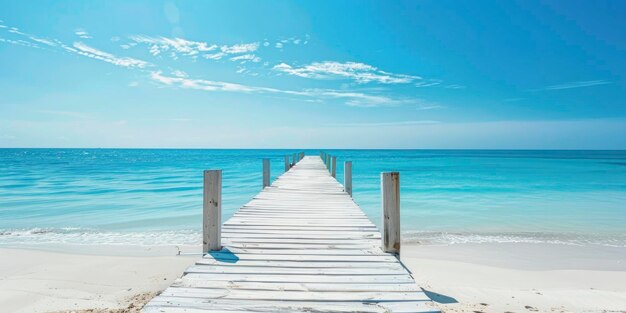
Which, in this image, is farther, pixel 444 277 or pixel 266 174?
pixel 266 174

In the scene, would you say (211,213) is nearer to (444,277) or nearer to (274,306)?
(274,306)

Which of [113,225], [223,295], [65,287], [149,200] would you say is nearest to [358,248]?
[223,295]

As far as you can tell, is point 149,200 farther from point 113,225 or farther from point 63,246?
point 63,246

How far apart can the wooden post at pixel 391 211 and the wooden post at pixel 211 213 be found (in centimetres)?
207

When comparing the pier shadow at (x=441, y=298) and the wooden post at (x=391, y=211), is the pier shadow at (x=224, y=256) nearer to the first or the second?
the wooden post at (x=391, y=211)

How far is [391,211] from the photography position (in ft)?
15.2

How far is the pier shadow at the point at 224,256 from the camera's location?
13.5ft

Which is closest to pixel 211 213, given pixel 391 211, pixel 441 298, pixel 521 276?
pixel 391 211

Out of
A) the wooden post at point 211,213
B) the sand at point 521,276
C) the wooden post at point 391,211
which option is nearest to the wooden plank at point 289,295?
the wooden post at point 211,213

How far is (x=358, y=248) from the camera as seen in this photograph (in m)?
4.75

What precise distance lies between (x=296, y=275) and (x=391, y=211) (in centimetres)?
159

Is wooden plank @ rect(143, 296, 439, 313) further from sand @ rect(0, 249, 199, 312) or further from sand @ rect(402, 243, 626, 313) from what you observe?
sand @ rect(402, 243, 626, 313)

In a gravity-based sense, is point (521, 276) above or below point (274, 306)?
A: below

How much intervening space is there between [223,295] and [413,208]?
1400 centimetres
